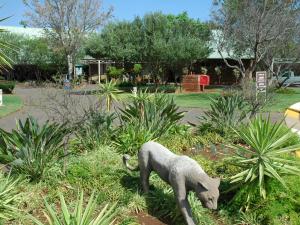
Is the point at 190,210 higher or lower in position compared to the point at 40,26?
lower

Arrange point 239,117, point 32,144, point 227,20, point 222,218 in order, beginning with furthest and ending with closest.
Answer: point 227,20 → point 239,117 → point 32,144 → point 222,218

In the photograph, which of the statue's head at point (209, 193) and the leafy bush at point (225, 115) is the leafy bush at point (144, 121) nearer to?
the leafy bush at point (225, 115)

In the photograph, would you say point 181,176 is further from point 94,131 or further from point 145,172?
point 94,131

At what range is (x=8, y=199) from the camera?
571cm

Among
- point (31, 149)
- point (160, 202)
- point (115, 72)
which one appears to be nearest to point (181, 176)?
point (160, 202)

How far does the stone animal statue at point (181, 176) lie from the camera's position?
5.25m

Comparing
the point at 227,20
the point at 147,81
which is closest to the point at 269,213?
the point at 227,20

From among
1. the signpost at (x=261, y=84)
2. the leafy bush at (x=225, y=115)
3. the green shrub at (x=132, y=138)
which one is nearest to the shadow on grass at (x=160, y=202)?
the green shrub at (x=132, y=138)

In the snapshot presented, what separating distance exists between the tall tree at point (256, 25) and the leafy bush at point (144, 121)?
1398cm

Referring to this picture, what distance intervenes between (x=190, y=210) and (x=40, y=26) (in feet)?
129

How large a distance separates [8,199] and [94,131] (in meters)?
3.51

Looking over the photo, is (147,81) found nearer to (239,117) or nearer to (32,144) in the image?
(239,117)

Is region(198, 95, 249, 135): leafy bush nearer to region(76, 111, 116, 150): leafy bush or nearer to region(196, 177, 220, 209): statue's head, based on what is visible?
region(76, 111, 116, 150): leafy bush

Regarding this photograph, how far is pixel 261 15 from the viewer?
983 inches
